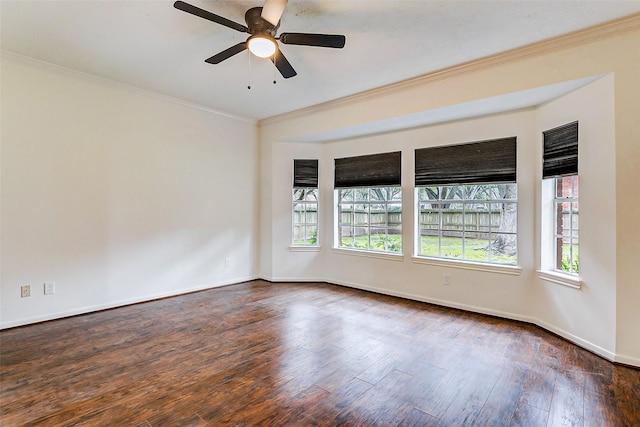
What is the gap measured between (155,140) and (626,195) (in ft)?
17.2

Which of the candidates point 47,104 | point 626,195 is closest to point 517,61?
point 626,195

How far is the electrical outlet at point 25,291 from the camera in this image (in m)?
3.34

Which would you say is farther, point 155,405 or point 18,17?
point 18,17

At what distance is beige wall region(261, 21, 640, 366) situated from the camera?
258 cm

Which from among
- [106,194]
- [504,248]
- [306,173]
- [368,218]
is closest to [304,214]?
[306,173]

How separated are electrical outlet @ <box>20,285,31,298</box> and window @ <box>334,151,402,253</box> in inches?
158

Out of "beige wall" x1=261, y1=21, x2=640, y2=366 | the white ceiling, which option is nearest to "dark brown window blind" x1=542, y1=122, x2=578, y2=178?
"beige wall" x1=261, y1=21, x2=640, y2=366

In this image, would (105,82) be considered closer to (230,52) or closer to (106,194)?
(106,194)

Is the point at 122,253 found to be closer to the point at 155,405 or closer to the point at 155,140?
the point at 155,140

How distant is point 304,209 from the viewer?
555cm

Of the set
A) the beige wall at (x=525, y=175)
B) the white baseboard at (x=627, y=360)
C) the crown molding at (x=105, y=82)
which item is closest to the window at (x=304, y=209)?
the beige wall at (x=525, y=175)

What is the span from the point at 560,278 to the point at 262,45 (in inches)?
142

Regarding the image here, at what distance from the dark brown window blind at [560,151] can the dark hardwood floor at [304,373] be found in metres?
1.72

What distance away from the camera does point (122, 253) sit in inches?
Answer: 159
